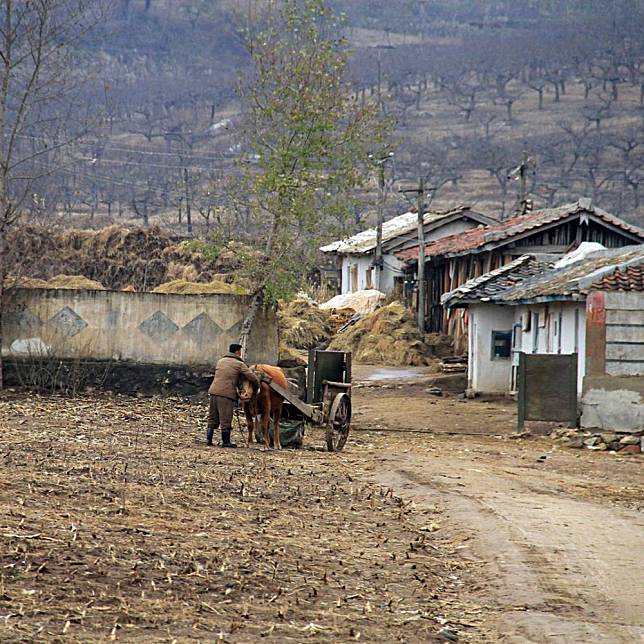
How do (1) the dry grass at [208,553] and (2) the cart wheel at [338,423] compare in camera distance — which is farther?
(2) the cart wheel at [338,423]

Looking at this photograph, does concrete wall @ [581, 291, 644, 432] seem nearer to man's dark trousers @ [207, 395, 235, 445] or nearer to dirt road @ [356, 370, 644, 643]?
dirt road @ [356, 370, 644, 643]

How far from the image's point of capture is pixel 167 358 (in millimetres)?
23531

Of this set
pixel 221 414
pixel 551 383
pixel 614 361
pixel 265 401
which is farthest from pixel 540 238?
pixel 221 414

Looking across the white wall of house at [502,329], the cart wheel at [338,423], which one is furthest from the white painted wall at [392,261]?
the cart wheel at [338,423]

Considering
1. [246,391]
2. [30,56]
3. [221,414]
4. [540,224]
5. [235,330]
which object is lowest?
[221,414]

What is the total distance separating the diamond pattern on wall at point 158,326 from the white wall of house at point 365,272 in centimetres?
2575

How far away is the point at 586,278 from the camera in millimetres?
23188

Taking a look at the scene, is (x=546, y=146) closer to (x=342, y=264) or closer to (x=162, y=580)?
(x=342, y=264)

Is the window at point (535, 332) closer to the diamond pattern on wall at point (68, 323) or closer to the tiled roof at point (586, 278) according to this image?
the tiled roof at point (586, 278)

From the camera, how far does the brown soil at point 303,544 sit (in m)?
7.24

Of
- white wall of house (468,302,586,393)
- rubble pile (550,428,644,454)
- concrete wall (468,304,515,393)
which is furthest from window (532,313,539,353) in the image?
rubble pile (550,428,644,454)

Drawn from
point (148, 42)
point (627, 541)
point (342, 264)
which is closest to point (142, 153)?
point (342, 264)

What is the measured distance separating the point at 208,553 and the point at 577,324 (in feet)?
55.0

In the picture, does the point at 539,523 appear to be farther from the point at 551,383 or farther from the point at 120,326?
the point at 120,326
